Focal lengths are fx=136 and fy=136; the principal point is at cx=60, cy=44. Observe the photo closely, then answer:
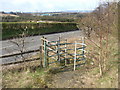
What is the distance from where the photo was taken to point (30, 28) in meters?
22.7

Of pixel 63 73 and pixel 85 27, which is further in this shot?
pixel 85 27

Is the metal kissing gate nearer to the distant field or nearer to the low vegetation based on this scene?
the low vegetation

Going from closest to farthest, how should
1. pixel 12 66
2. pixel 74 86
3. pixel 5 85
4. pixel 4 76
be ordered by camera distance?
pixel 74 86
pixel 5 85
pixel 4 76
pixel 12 66

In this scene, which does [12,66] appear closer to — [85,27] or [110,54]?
[110,54]

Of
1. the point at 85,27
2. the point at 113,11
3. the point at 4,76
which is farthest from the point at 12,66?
the point at 85,27

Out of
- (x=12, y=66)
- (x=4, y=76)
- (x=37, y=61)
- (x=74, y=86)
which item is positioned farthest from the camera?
(x=37, y=61)

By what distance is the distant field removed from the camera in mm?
19194

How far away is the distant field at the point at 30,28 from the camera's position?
756 inches

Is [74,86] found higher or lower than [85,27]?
lower

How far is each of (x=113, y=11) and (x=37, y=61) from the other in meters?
4.10

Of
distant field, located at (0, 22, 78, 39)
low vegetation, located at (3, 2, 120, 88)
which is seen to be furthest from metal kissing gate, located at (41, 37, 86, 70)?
distant field, located at (0, 22, 78, 39)

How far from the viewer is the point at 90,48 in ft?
24.1

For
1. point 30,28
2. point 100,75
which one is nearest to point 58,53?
point 100,75

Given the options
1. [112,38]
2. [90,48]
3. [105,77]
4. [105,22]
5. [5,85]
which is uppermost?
[105,22]
